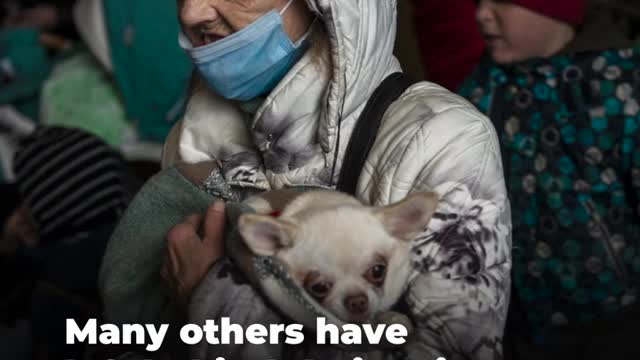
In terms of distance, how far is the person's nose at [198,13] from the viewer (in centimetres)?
91

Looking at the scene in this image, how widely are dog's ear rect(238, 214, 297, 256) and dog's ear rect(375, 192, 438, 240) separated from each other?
0.08 meters

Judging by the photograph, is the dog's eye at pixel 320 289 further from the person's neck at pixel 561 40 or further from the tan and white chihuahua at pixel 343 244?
the person's neck at pixel 561 40

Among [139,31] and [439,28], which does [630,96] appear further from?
[139,31]

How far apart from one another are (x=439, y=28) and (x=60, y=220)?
0.80m

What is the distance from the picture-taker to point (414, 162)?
84 cm

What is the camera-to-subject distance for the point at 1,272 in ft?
6.20

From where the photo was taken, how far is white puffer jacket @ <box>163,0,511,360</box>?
2.65 feet

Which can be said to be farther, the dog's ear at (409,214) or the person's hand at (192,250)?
the person's hand at (192,250)

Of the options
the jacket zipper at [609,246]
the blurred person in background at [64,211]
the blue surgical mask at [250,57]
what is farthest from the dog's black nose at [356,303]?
the blurred person in background at [64,211]

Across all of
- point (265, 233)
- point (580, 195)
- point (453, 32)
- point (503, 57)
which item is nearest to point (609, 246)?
point (580, 195)

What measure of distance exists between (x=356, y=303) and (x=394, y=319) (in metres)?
0.06

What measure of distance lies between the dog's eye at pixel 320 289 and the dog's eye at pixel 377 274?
0.03 metres

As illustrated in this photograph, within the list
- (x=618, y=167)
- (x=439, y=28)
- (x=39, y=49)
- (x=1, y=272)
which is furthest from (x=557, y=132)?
(x=39, y=49)

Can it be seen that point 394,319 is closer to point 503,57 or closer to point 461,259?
point 461,259
